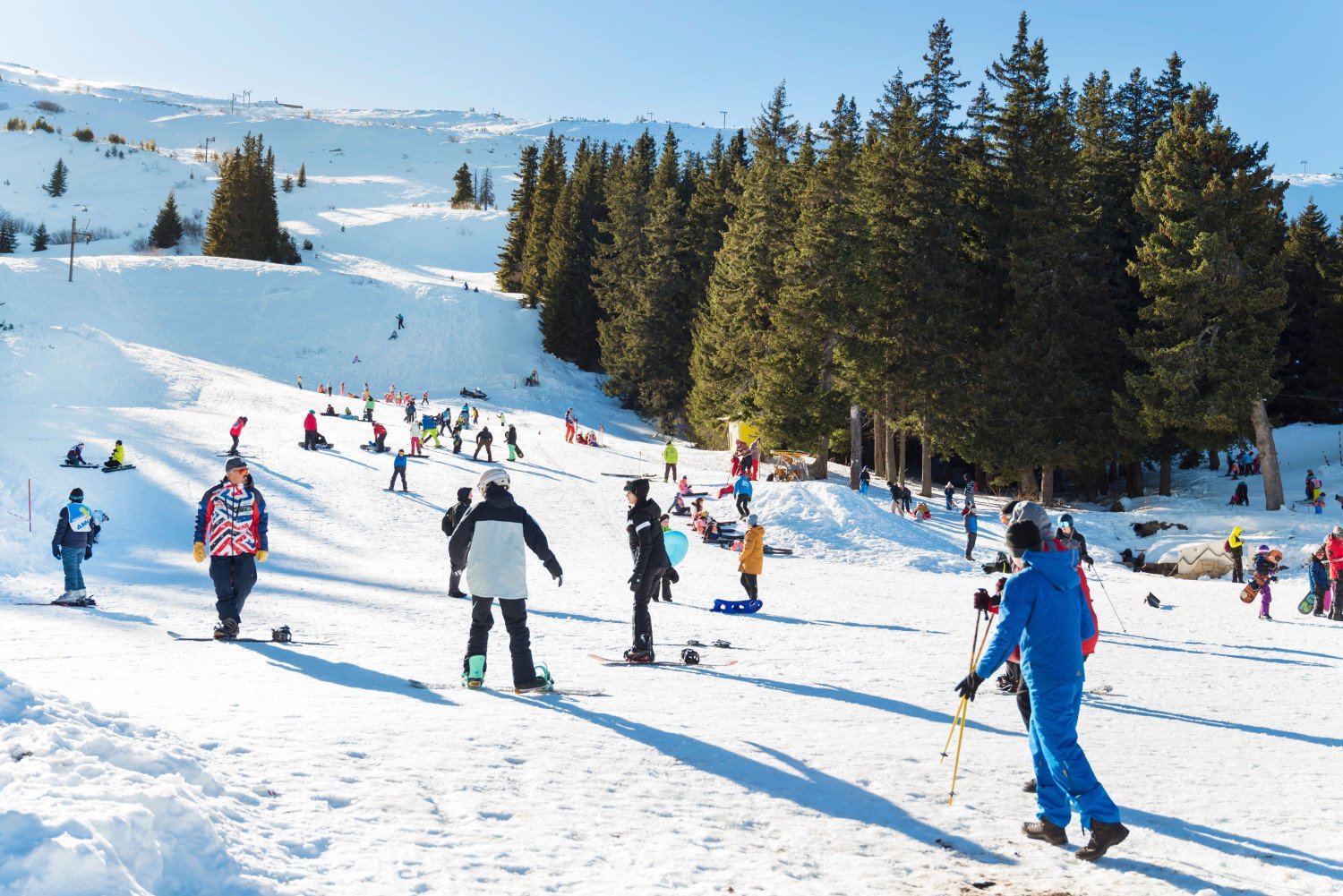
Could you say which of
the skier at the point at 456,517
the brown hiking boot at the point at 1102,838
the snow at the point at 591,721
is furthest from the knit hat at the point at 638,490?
the brown hiking boot at the point at 1102,838

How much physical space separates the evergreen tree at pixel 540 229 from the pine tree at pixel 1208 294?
4488cm

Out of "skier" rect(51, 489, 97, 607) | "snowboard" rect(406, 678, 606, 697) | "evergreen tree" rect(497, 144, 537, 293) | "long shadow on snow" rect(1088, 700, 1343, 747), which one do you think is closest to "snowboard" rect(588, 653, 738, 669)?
"snowboard" rect(406, 678, 606, 697)

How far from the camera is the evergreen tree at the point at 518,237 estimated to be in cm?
7519

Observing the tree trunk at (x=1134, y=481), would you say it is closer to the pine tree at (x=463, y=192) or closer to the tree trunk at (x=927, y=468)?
the tree trunk at (x=927, y=468)

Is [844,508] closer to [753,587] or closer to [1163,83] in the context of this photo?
[753,587]

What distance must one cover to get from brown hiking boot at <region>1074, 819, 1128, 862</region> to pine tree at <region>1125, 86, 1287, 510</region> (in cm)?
2982

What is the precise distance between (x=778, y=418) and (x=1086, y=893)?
31237 millimetres

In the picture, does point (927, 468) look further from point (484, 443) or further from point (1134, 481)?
point (484, 443)

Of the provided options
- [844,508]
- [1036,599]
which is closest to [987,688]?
[1036,599]

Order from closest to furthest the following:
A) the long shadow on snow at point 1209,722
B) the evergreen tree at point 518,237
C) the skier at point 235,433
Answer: the long shadow on snow at point 1209,722
the skier at point 235,433
the evergreen tree at point 518,237

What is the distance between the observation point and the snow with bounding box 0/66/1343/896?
430 cm

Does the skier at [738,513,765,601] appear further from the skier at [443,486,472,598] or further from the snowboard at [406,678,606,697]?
the snowboard at [406,678,606,697]

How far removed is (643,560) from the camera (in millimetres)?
9695

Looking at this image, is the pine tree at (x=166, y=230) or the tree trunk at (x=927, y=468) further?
the pine tree at (x=166, y=230)
